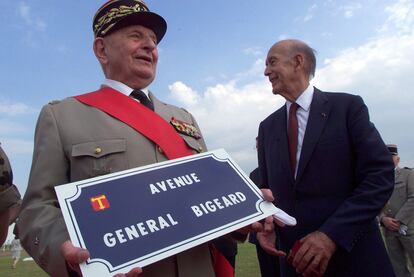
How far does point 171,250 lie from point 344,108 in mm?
1613

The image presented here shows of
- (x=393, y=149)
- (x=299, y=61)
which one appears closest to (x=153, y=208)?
(x=299, y=61)

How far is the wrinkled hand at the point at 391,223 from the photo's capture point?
5953 millimetres

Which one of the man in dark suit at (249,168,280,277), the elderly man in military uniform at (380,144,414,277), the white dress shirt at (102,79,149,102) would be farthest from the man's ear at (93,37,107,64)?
the elderly man in military uniform at (380,144,414,277)

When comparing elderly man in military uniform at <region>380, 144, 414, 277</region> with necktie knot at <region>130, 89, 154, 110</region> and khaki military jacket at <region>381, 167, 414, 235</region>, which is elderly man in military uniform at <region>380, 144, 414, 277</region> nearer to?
khaki military jacket at <region>381, 167, 414, 235</region>

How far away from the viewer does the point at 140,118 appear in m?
1.78

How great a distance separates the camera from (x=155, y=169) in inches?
58.1

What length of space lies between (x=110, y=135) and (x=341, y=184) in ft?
4.46

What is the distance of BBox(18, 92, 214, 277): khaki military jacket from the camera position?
1.37 metres

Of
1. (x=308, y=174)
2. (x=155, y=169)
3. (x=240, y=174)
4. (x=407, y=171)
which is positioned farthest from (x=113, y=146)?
(x=407, y=171)

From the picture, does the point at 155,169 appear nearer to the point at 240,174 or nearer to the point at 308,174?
the point at 240,174

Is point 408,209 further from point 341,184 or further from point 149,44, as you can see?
point 149,44

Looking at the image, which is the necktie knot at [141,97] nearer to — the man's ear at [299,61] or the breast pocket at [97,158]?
the breast pocket at [97,158]

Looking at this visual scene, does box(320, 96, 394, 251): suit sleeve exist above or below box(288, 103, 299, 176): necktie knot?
below

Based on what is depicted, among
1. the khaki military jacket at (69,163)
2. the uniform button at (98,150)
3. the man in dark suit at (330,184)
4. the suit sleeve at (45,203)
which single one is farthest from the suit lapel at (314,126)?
the suit sleeve at (45,203)
